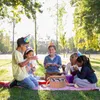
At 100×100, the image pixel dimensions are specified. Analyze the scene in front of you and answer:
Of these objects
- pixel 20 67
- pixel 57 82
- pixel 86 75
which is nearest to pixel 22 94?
pixel 20 67

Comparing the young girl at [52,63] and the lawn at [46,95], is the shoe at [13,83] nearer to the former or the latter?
the lawn at [46,95]

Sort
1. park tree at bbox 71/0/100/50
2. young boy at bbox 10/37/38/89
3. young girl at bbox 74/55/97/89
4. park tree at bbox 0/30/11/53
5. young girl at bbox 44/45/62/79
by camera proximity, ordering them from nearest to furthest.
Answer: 1. young boy at bbox 10/37/38/89
2. young girl at bbox 74/55/97/89
3. young girl at bbox 44/45/62/79
4. park tree at bbox 71/0/100/50
5. park tree at bbox 0/30/11/53

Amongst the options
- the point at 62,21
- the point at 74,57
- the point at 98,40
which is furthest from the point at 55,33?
the point at 74,57

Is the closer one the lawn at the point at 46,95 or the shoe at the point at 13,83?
the lawn at the point at 46,95

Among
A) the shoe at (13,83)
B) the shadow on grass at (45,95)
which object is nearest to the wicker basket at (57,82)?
the shadow on grass at (45,95)

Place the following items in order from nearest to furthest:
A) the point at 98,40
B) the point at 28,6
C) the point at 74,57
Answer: the point at 74,57 → the point at 28,6 → the point at 98,40

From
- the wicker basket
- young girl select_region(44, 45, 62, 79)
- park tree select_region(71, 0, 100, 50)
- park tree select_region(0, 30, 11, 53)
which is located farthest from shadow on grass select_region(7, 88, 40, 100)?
park tree select_region(0, 30, 11, 53)

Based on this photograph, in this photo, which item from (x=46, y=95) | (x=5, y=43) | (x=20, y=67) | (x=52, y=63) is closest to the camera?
(x=46, y=95)

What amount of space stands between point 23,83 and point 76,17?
72.8 ft

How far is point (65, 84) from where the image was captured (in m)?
9.27

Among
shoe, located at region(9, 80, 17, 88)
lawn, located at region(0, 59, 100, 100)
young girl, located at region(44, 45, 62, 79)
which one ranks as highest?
young girl, located at region(44, 45, 62, 79)

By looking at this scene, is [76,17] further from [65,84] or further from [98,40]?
[65,84]

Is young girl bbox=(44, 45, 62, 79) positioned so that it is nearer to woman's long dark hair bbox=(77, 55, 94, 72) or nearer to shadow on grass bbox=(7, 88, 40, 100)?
woman's long dark hair bbox=(77, 55, 94, 72)

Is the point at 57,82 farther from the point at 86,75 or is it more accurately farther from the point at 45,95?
the point at 45,95
